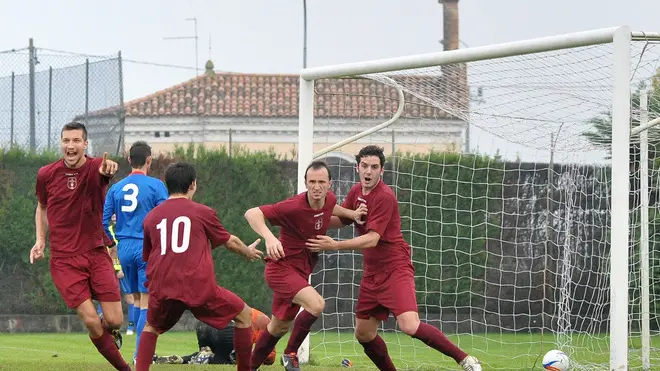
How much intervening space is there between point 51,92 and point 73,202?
11136 mm

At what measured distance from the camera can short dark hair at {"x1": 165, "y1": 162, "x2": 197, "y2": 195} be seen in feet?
26.7

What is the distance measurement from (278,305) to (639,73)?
4260 mm

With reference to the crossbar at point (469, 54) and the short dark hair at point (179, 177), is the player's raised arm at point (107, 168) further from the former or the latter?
the crossbar at point (469, 54)

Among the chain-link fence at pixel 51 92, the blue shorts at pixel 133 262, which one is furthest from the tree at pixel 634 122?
the chain-link fence at pixel 51 92

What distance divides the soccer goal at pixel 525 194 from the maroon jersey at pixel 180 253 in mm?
3370

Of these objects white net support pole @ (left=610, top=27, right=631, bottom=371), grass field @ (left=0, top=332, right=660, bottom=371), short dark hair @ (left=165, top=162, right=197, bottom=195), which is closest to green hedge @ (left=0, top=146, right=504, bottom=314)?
grass field @ (left=0, top=332, right=660, bottom=371)

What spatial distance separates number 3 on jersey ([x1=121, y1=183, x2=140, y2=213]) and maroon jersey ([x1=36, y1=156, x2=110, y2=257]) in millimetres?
1868

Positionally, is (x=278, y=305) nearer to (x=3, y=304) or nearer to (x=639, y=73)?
(x=639, y=73)

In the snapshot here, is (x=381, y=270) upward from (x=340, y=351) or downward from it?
upward

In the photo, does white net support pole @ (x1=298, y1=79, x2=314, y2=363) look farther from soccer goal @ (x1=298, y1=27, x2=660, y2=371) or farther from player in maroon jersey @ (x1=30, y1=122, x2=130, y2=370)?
player in maroon jersey @ (x1=30, y1=122, x2=130, y2=370)

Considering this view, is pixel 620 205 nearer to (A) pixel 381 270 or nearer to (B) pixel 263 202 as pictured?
(A) pixel 381 270

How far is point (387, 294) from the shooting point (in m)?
9.21

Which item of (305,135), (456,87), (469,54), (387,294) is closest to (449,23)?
(456,87)

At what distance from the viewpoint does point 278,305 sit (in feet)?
30.4
